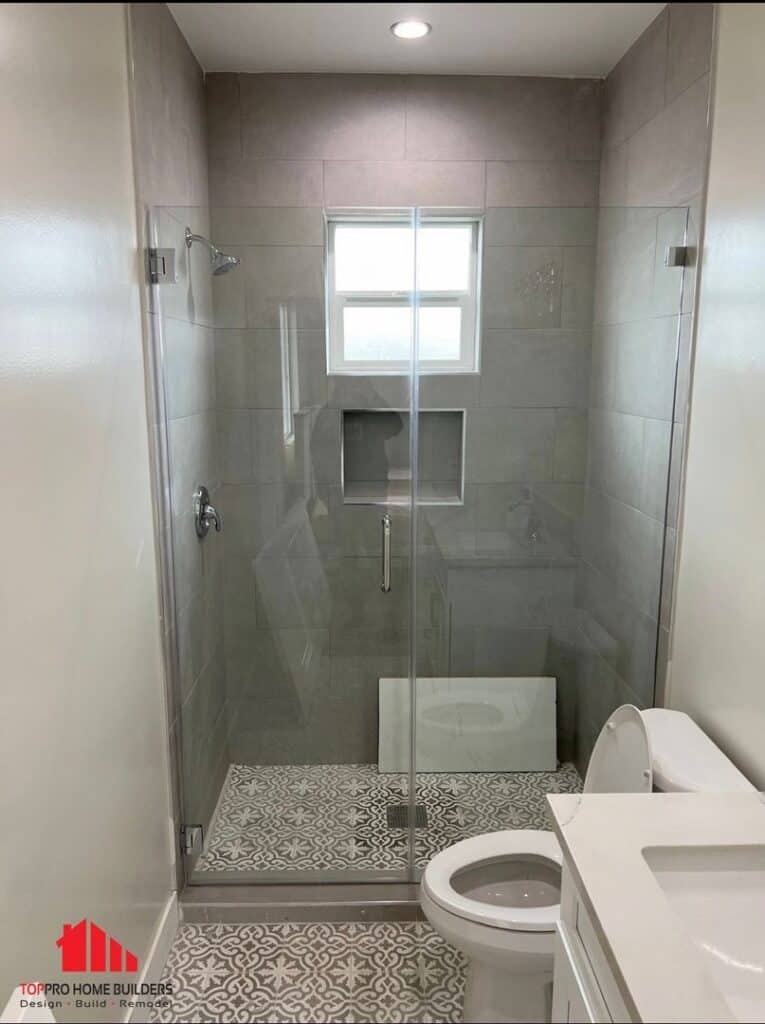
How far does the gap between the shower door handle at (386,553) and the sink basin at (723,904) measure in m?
1.13

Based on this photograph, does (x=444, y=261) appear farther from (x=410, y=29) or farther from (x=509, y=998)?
(x=509, y=998)

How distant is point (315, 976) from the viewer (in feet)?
3.62

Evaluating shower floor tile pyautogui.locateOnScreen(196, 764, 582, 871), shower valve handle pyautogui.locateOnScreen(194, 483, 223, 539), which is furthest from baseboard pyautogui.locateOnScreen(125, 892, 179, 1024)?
shower valve handle pyautogui.locateOnScreen(194, 483, 223, 539)

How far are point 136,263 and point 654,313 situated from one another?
1.22m

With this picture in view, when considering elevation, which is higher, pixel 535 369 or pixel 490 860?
pixel 535 369

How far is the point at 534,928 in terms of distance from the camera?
4.13 feet

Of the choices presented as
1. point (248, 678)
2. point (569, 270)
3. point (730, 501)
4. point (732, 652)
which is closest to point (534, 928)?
point (732, 652)

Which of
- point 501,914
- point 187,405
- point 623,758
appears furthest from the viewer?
point 187,405

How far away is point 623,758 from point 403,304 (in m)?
1.22

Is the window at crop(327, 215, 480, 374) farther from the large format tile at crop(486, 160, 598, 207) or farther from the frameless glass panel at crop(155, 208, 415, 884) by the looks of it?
the large format tile at crop(486, 160, 598, 207)

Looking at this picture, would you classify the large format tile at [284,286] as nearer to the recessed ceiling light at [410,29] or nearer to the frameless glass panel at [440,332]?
the frameless glass panel at [440,332]

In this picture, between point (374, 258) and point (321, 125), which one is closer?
point (374, 258)

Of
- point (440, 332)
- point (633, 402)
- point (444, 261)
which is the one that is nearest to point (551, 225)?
point (444, 261)

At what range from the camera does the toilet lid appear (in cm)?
139
